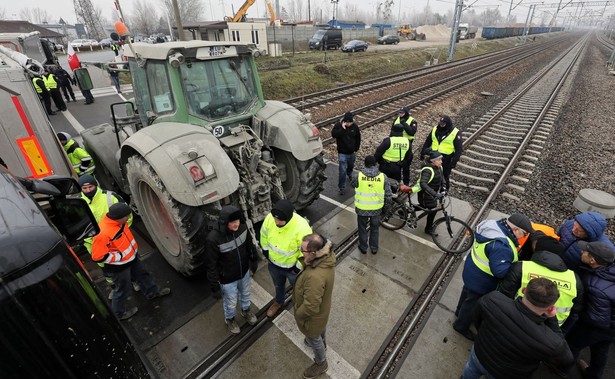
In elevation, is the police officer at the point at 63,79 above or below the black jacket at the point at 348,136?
above

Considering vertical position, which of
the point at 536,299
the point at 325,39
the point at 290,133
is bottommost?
the point at 536,299

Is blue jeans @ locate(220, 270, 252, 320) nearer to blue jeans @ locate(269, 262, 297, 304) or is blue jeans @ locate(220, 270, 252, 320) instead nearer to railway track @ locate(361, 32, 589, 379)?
blue jeans @ locate(269, 262, 297, 304)

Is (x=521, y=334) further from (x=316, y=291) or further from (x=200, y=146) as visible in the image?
(x=200, y=146)

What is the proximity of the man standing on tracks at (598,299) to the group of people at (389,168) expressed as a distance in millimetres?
2297

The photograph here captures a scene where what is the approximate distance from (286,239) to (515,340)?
2.18 m

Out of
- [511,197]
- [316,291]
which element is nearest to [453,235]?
[511,197]

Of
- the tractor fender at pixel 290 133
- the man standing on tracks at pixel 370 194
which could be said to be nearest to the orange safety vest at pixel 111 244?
the tractor fender at pixel 290 133

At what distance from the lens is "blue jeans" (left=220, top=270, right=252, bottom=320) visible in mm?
3508

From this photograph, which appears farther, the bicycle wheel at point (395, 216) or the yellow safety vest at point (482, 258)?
the bicycle wheel at point (395, 216)

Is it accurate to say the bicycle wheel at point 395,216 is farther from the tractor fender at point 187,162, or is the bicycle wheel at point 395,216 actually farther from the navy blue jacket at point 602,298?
the tractor fender at point 187,162

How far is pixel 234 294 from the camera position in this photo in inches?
140

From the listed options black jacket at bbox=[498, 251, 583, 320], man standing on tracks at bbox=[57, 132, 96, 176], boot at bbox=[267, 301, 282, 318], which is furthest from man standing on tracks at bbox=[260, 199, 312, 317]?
man standing on tracks at bbox=[57, 132, 96, 176]

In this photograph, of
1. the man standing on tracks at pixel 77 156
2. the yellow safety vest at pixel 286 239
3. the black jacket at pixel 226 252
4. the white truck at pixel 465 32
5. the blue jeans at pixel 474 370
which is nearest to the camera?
the blue jeans at pixel 474 370

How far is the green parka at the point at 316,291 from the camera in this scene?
9.03 ft
